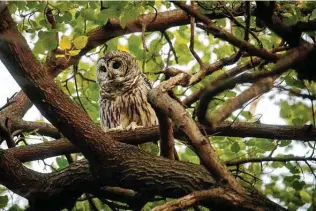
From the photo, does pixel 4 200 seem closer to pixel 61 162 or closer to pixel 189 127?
pixel 61 162

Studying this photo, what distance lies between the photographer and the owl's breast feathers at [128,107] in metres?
6.16

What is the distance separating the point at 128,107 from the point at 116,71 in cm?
66

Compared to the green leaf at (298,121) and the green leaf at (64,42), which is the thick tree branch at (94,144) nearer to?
the green leaf at (64,42)

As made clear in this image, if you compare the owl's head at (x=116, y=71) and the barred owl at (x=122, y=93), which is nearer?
the barred owl at (x=122, y=93)

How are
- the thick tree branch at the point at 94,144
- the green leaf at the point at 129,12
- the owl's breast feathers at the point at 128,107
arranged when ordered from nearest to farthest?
1. the thick tree branch at the point at 94,144
2. the green leaf at the point at 129,12
3. the owl's breast feathers at the point at 128,107

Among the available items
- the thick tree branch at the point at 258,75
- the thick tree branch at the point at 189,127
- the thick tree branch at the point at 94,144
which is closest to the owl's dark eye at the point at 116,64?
the thick tree branch at the point at 94,144

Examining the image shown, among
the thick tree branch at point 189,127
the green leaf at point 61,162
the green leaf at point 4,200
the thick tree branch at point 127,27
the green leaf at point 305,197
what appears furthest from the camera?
the thick tree branch at point 127,27

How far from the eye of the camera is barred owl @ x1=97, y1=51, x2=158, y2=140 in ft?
20.2

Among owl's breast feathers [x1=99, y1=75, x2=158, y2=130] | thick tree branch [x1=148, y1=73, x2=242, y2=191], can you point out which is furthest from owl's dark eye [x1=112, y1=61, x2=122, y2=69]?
thick tree branch [x1=148, y1=73, x2=242, y2=191]

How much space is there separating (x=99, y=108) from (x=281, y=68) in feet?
13.5

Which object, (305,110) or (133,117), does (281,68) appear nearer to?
(305,110)

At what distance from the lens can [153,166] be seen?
3.65m

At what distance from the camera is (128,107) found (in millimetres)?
6238

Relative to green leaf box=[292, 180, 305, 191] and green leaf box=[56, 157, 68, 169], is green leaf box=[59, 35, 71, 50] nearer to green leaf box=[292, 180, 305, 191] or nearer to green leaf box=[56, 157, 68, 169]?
green leaf box=[56, 157, 68, 169]
